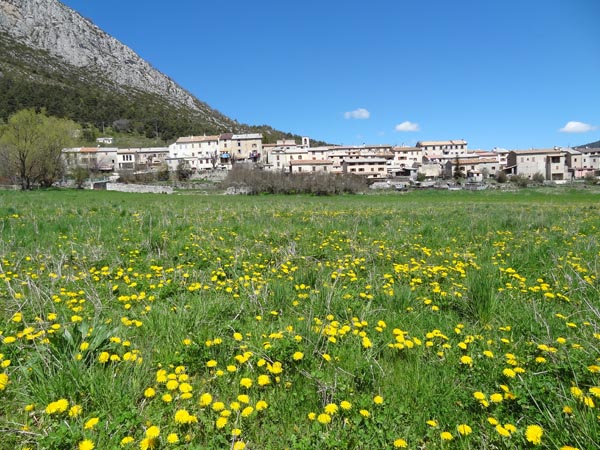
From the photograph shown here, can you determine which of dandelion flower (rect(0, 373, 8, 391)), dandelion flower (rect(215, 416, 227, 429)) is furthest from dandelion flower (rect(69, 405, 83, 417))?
dandelion flower (rect(215, 416, 227, 429))

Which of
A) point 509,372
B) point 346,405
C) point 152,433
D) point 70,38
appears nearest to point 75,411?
point 152,433

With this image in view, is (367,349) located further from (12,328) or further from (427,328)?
(12,328)

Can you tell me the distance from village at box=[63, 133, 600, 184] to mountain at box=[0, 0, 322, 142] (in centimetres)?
1969

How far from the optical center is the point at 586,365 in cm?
272

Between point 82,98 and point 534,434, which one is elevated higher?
point 82,98

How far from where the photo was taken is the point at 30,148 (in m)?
51.5

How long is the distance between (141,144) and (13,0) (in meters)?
105

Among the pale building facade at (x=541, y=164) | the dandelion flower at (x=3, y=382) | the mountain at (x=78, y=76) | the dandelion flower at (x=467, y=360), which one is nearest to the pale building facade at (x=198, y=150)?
the mountain at (x=78, y=76)

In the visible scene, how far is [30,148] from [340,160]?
3728 inches

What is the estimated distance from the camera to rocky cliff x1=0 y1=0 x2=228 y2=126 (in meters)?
154

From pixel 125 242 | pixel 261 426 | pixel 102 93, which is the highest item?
pixel 102 93

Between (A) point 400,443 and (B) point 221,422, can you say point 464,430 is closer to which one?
(A) point 400,443

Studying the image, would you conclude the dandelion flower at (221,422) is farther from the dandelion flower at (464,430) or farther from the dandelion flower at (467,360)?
the dandelion flower at (467,360)

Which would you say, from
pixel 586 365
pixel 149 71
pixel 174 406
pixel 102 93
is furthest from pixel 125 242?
pixel 149 71
